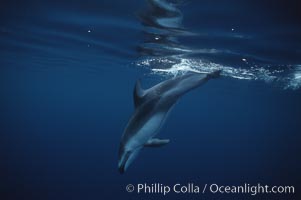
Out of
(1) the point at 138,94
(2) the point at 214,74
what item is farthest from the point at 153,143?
(2) the point at 214,74

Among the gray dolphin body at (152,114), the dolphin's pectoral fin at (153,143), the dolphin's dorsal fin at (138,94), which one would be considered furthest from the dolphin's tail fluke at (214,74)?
the dolphin's pectoral fin at (153,143)

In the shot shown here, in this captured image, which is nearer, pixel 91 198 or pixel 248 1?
pixel 248 1

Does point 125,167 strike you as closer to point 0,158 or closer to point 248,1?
point 248,1

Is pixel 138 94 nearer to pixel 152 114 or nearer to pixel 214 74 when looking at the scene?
pixel 152 114

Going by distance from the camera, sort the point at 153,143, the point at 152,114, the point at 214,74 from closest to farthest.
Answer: the point at 214,74, the point at 152,114, the point at 153,143

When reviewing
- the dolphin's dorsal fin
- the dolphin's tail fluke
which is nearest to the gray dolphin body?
the dolphin's tail fluke

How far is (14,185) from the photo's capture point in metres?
29.6

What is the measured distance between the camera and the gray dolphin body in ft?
17.5

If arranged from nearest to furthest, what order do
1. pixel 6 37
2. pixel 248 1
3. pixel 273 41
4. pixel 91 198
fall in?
1. pixel 248 1
2. pixel 273 41
3. pixel 6 37
4. pixel 91 198

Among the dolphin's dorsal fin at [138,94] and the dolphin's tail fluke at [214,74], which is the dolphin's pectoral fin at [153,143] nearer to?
the dolphin's dorsal fin at [138,94]

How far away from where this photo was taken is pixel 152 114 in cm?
546

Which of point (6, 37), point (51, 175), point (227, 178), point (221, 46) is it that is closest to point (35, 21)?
point (6, 37)

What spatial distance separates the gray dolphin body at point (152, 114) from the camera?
5.35m

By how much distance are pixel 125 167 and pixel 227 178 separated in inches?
1693
